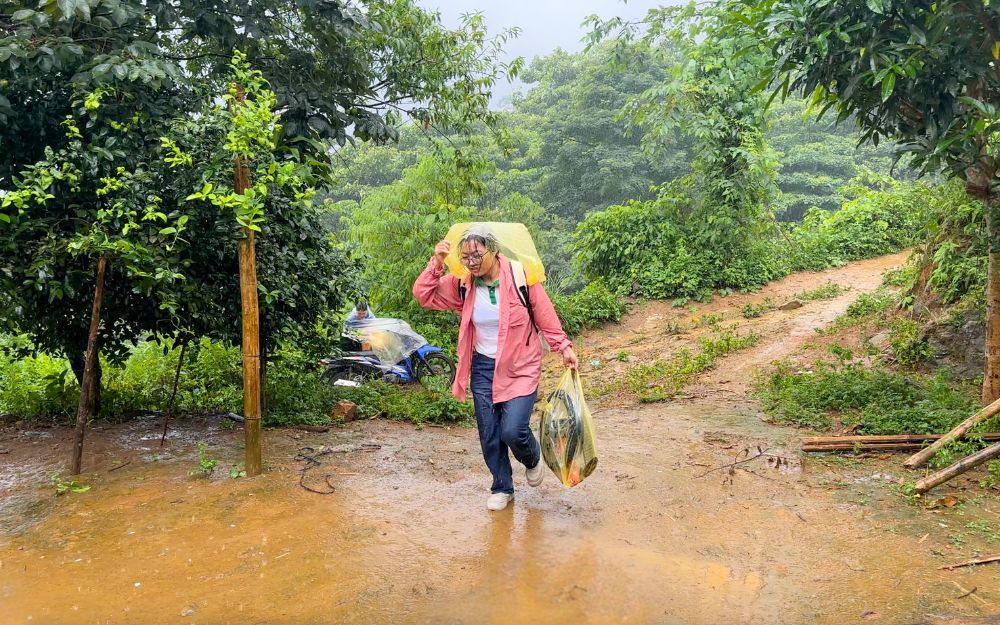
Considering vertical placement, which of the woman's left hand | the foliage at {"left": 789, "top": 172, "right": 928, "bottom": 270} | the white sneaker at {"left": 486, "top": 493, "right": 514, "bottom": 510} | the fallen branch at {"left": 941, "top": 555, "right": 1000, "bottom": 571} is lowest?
the fallen branch at {"left": 941, "top": 555, "right": 1000, "bottom": 571}

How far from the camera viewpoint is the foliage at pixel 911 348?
675 cm

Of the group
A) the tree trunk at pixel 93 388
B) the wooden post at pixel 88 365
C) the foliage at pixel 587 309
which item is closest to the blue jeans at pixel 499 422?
the wooden post at pixel 88 365

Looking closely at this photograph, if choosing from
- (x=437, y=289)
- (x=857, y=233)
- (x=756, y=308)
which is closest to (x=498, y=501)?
(x=437, y=289)

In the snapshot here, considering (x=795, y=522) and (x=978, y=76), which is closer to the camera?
(x=795, y=522)

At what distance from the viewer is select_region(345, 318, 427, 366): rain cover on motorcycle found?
938cm

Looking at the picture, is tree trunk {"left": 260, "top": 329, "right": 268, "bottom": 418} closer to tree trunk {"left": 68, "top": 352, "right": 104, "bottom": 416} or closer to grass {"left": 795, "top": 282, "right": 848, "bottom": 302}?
tree trunk {"left": 68, "top": 352, "right": 104, "bottom": 416}

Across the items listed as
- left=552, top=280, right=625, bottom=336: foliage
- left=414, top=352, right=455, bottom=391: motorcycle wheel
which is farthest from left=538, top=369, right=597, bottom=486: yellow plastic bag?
left=552, top=280, right=625, bottom=336: foliage

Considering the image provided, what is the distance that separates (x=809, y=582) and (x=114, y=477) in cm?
417

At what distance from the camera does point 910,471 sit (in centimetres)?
451

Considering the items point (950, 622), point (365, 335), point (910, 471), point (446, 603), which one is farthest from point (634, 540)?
point (365, 335)

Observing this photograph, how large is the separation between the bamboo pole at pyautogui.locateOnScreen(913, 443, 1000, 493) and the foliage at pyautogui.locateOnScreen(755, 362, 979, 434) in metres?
1.09

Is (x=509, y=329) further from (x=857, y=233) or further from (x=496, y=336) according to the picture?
(x=857, y=233)

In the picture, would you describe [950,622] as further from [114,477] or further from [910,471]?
[114,477]

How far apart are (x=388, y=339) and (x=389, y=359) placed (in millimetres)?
267
